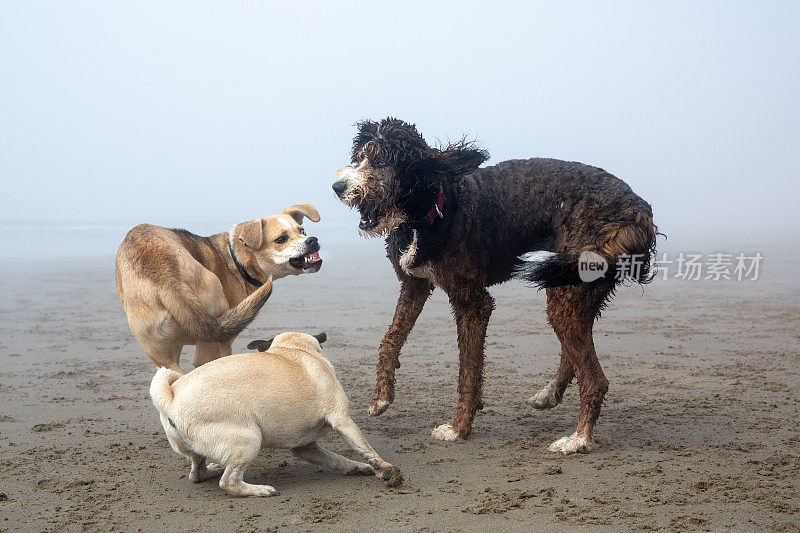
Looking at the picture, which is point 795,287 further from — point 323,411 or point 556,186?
point 323,411

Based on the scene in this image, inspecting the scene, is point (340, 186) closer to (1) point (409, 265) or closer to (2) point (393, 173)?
(2) point (393, 173)

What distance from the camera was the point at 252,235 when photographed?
5762 mm

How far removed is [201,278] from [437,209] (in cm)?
167

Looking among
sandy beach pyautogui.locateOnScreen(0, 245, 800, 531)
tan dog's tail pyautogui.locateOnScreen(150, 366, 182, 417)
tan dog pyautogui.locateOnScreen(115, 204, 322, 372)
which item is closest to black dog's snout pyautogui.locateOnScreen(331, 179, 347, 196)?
tan dog pyautogui.locateOnScreen(115, 204, 322, 372)

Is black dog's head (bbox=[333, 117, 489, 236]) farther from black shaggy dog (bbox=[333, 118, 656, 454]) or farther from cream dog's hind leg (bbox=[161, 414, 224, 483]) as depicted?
cream dog's hind leg (bbox=[161, 414, 224, 483])

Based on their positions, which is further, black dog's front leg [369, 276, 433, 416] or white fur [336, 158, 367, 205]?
black dog's front leg [369, 276, 433, 416]

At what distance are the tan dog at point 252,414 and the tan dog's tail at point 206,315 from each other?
56cm

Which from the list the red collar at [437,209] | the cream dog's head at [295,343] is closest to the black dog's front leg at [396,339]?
the red collar at [437,209]

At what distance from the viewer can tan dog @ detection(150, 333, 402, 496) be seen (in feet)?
13.2

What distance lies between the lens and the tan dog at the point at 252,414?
404 centimetres

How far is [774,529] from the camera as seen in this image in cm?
358

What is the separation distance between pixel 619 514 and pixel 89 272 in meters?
17.7

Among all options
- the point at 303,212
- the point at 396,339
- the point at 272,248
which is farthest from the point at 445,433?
the point at 303,212

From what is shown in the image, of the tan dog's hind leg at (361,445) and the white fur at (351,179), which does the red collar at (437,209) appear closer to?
the white fur at (351,179)
